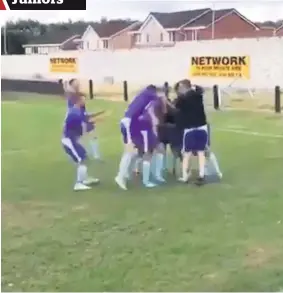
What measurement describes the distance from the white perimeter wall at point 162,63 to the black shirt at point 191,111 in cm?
7

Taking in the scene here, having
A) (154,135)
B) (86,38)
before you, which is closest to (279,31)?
(154,135)

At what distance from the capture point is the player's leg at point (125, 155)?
3654 mm

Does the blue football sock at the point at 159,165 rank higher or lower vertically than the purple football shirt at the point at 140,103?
lower

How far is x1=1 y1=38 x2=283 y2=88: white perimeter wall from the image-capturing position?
360cm

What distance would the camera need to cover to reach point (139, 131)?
3660 millimetres

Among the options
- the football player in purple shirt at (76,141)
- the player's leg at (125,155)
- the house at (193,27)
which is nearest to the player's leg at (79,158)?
the football player in purple shirt at (76,141)

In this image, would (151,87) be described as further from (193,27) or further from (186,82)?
(193,27)

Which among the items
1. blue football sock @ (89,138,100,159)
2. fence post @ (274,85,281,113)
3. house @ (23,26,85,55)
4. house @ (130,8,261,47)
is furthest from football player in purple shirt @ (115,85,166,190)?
fence post @ (274,85,281,113)

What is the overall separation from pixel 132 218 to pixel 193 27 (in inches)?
34.7

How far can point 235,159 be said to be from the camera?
3705mm

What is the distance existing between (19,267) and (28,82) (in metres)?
0.82

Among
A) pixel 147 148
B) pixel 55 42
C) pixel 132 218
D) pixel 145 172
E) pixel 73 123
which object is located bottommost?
pixel 132 218

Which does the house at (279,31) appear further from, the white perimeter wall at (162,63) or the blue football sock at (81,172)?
the blue football sock at (81,172)

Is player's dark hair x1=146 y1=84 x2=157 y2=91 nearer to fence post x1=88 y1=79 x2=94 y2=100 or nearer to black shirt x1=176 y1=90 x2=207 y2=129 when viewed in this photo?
black shirt x1=176 y1=90 x2=207 y2=129
